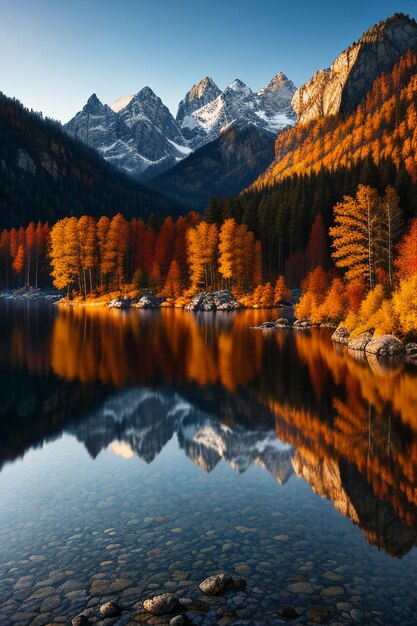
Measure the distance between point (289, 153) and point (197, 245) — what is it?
11837 cm

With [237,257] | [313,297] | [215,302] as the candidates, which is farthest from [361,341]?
[237,257]

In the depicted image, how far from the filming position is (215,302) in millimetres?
80625

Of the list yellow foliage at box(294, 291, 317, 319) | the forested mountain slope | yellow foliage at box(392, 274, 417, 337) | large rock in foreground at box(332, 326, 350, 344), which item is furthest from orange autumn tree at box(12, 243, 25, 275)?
yellow foliage at box(392, 274, 417, 337)

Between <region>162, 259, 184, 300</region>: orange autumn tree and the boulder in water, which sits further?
<region>162, 259, 184, 300</region>: orange autumn tree

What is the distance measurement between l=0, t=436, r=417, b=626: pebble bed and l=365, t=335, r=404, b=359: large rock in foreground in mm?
22629

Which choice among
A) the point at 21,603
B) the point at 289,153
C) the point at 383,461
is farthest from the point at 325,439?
the point at 289,153

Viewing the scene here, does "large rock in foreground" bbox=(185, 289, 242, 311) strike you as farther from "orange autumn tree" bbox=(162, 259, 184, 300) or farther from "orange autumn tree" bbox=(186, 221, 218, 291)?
"orange autumn tree" bbox=(162, 259, 184, 300)

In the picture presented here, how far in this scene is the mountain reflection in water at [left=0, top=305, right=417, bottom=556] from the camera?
12.4 metres

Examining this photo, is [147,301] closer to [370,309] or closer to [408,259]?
[408,259]

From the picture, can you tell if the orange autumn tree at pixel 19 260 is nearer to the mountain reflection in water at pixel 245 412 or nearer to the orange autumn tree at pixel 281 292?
the orange autumn tree at pixel 281 292

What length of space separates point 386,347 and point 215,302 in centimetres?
4945

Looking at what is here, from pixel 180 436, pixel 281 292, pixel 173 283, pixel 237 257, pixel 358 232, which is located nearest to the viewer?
pixel 180 436

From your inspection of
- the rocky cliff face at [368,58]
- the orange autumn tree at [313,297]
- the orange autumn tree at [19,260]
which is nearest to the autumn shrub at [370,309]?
the orange autumn tree at [313,297]

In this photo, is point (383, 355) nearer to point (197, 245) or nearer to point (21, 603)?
point (21, 603)
